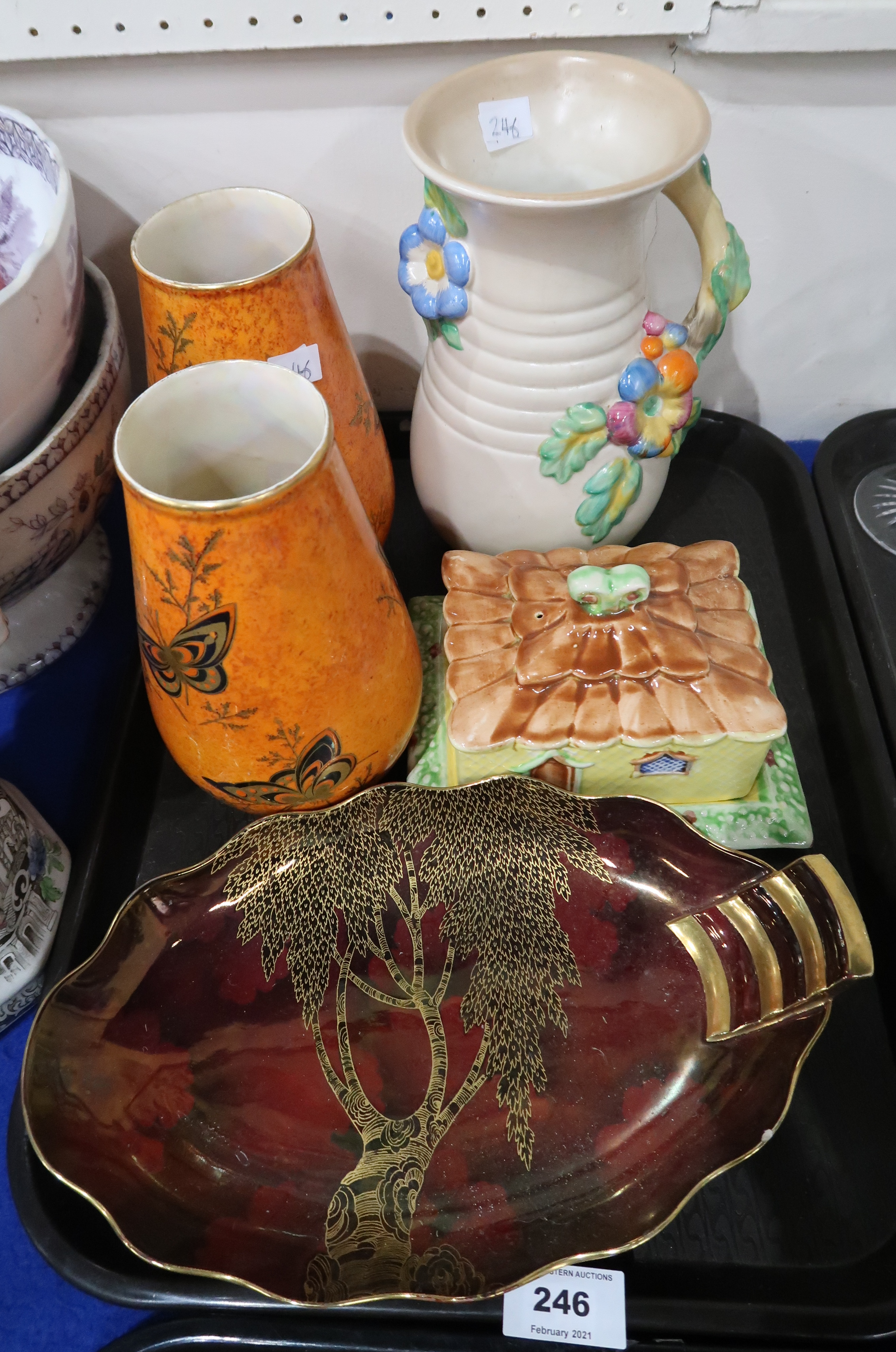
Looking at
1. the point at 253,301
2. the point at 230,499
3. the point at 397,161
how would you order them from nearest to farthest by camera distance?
the point at 230,499 < the point at 253,301 < the point at 397,161

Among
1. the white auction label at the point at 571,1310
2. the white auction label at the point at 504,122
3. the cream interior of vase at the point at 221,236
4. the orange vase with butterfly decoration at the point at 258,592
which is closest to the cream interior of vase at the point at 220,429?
the orange vase with butterfly decoration at the point at 258,592

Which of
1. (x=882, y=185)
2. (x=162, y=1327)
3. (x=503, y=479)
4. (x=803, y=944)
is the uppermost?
(x=882, y=185)

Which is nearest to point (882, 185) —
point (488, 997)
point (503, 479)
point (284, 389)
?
point (503, 479)

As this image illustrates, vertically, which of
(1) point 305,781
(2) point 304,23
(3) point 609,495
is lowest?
(1) point 305,781

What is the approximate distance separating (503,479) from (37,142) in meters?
0.36

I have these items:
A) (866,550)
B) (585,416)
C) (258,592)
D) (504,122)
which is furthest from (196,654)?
(866,550)

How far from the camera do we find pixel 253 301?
1.80 ft

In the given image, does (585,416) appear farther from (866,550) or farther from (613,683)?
(866,550)

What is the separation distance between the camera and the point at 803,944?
1.62ft

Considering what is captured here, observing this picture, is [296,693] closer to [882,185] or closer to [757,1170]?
[757,1170]

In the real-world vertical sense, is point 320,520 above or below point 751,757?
above

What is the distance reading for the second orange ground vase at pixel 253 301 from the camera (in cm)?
55

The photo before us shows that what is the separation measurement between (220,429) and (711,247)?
311mm

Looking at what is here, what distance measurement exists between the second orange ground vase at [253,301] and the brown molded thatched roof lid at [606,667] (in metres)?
0.11
